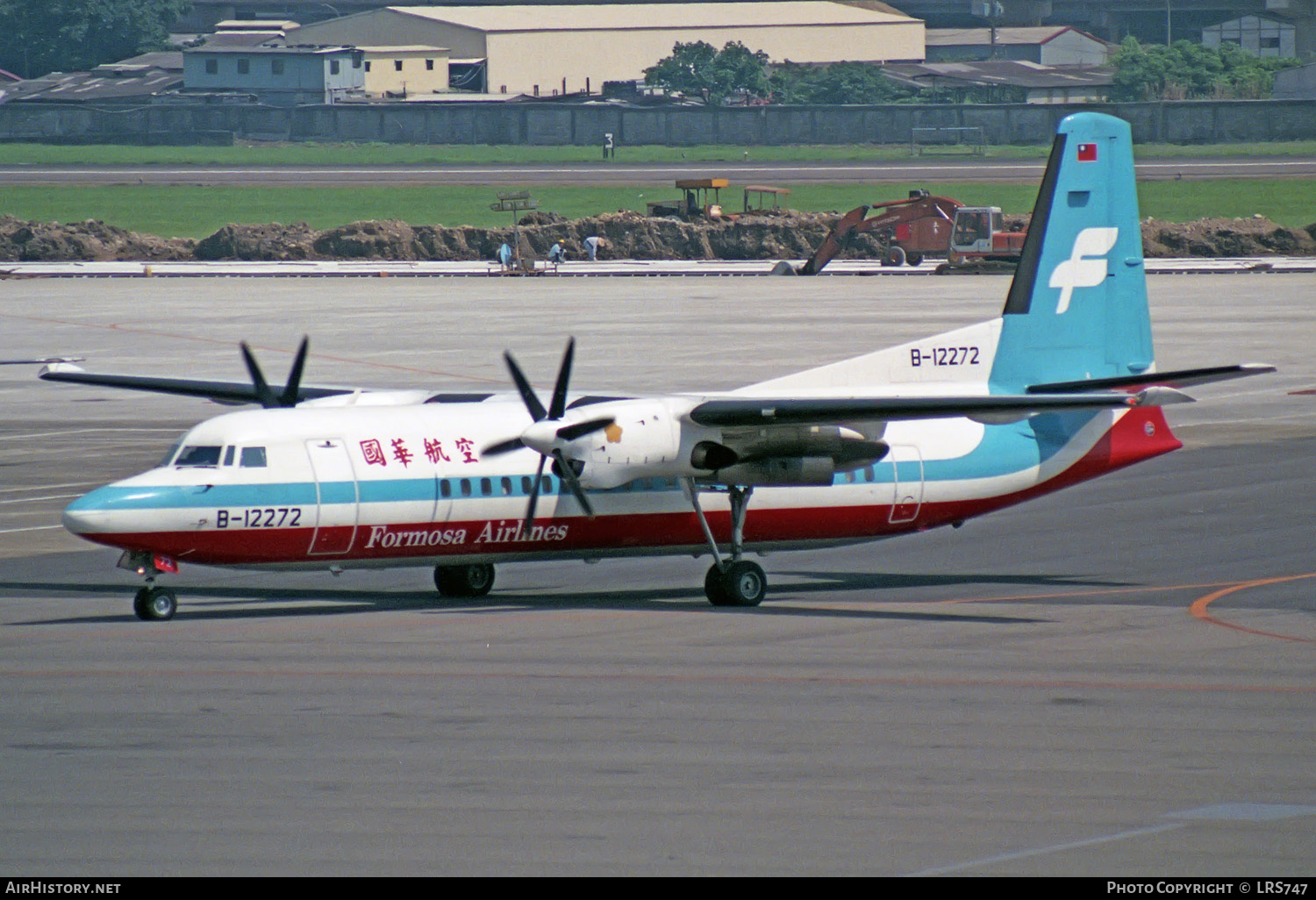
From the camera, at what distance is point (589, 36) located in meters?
192

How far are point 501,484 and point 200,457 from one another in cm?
423

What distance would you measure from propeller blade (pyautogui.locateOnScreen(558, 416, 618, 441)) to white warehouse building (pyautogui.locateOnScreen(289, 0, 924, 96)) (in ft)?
539

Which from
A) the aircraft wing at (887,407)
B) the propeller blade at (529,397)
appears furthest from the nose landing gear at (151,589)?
the aircraft wing at (887,407)

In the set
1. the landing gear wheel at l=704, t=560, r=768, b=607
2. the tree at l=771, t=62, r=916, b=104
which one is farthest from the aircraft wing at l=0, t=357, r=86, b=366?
the tree at l=771, t=62, r=916, b=104

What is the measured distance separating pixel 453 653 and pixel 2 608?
7.94 m

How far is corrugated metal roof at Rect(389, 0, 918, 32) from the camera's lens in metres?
193

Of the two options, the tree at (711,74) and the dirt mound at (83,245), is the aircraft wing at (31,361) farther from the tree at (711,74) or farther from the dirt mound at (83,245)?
the tree at (711,74)

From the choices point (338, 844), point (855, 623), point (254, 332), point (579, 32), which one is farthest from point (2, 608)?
point (579, 32)

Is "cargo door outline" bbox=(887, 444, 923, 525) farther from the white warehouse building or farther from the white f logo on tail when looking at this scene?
the white warehouse building

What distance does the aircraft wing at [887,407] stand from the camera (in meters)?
26.4

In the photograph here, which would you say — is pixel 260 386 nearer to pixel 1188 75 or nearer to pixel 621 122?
pixel 621 122

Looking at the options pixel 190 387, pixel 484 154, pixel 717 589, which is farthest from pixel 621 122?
pixel 717 589

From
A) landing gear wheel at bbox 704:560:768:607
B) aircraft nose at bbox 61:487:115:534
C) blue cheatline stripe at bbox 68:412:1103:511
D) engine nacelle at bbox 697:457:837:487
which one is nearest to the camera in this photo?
aircraft nose at bbox 61:487:115:534

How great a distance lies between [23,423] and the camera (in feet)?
169
